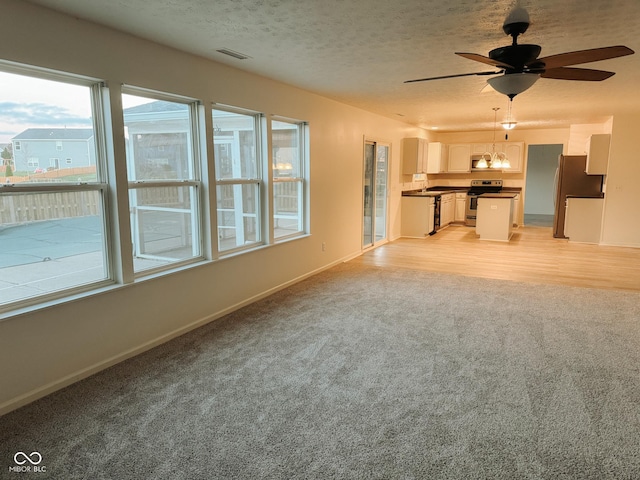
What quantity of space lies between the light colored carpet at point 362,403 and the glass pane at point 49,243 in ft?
2.40

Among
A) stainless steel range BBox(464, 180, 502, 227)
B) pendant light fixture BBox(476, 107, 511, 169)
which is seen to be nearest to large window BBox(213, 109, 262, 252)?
pendant light fixture BBox(476, 107, 511, 169)

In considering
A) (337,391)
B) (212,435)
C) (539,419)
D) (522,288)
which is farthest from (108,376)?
(522,288)

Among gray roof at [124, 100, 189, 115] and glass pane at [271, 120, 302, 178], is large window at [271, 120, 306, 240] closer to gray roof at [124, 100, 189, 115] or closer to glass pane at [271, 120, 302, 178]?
glass pane at [271, 120, 302, 178]

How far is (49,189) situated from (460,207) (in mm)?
10030

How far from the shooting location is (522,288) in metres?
5.04

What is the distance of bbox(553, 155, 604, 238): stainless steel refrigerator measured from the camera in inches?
318

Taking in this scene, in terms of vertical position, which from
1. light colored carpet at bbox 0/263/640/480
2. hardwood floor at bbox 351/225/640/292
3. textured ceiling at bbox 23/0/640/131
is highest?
textured ceiling at bbox 23/0/640/131

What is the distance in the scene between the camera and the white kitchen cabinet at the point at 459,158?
34.6 feet

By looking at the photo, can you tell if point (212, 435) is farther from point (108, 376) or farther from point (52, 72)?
point (52, 72)

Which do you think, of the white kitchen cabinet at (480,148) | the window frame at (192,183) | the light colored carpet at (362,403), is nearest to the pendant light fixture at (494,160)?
the white kitchen cabinet at (480,148)

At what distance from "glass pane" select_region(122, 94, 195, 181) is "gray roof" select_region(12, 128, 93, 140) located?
13.1 inches

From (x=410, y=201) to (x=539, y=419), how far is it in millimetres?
6890

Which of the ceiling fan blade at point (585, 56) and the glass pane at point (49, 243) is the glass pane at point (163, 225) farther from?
the ceiling fan blade at point (585, 56)

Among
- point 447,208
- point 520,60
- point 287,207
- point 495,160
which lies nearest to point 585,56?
point 520,60
